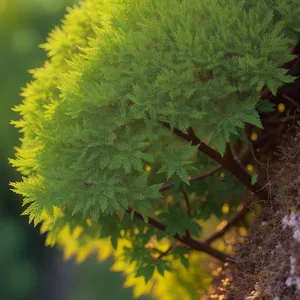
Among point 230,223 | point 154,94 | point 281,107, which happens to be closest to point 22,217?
point 230,223

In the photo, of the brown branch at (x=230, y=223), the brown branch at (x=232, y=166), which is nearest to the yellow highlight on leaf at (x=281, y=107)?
the brown branch at (x=232, y=166)

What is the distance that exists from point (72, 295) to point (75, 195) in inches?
596

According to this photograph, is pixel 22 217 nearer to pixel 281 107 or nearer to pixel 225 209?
pixel 225 209

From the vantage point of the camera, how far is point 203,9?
4.55m

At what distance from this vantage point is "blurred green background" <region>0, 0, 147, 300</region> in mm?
17078

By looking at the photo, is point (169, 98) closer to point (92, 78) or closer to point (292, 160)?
point (92, 78)

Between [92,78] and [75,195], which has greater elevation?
[92,78]

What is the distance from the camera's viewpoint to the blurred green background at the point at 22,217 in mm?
17078

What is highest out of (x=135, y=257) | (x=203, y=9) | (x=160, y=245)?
(x=203, y=9)

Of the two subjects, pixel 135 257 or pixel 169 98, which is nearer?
pixel 169 98

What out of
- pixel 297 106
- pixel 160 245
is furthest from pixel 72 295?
pixel 297 106

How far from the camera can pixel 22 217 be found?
17688 millimetres

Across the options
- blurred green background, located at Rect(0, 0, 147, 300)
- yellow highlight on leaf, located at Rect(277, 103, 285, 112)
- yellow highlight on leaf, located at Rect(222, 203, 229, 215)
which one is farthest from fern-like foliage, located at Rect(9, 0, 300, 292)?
blurred green background, located at Rect(0, 0, 147, 300)

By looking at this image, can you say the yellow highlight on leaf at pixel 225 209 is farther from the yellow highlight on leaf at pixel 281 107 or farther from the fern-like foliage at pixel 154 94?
the fern-like foliage at pixel 154 94
